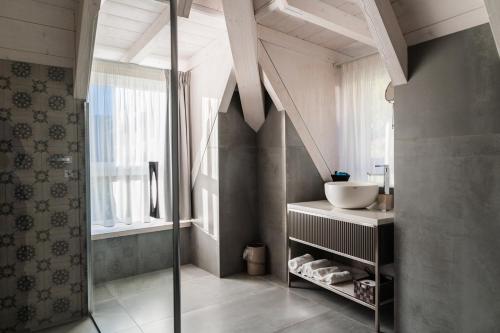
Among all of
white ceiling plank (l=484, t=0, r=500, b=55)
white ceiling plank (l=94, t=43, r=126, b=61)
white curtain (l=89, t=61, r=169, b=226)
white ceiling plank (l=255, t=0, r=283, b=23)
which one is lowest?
white curtain (l=89, t=61, r=169, b=226)

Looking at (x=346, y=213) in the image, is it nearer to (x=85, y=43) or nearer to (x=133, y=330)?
(x=133, y=330)

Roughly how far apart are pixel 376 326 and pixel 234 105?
2215mm

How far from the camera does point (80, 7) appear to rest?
2.00 metres

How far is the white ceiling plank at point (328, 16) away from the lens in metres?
2.16

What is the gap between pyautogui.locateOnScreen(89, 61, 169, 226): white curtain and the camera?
61.6 inches

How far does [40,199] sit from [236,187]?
1668 mm

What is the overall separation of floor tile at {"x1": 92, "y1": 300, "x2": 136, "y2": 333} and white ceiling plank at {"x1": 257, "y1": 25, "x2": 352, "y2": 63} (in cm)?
227

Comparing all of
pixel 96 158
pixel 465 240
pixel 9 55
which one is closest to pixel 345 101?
pixel 465 240

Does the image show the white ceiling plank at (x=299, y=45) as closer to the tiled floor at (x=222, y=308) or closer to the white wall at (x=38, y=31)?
the white wall at (x=38, y=31)

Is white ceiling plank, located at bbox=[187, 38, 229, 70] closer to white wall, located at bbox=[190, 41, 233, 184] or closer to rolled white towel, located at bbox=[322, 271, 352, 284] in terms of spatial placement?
white wall, located at bbox=[190, 41, 233, 184]

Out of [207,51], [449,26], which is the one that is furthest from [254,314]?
[207,51]

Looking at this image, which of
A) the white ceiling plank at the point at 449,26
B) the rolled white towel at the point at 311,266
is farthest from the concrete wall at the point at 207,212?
the white ceiling plank at the point at 449,26

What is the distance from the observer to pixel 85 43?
6.61 ft

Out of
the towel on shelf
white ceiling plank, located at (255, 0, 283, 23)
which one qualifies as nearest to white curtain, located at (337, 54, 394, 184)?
the towel on shelf
